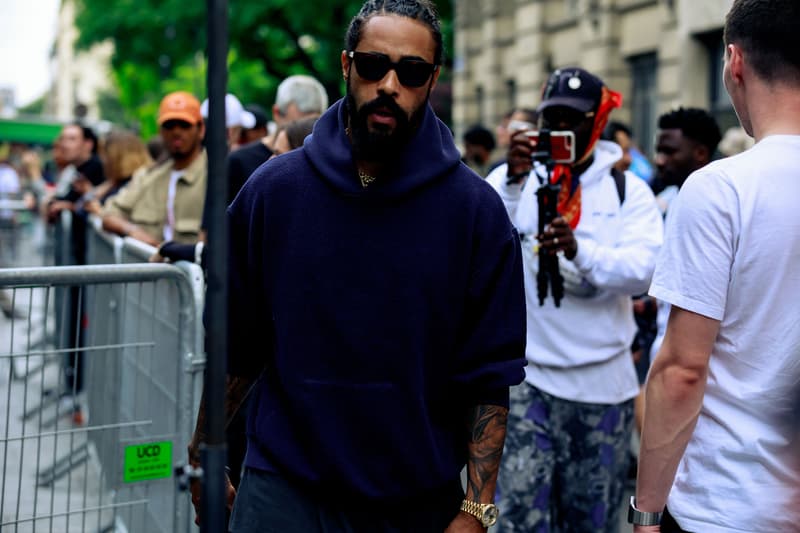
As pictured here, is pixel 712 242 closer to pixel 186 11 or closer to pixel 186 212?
pixel 186 212

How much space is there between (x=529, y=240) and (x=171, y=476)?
1730 mm

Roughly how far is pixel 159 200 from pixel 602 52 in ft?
40.7

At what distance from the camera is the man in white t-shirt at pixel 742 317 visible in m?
2.53

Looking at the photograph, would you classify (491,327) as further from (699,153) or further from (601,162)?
(699,153)

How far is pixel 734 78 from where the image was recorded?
266 centimetres

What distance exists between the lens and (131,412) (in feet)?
15.8

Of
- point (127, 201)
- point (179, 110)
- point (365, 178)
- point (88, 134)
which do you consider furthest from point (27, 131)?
point (365, 178)

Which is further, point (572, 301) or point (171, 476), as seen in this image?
point (572, 301)

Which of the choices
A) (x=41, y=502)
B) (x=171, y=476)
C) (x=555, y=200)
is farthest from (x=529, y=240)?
(x=41, y=502)

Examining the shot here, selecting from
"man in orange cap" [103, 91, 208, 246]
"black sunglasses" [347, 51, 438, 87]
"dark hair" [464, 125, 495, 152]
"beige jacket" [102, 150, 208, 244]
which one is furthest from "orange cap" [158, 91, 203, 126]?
"dark hair" [464, 125, 495, 152]

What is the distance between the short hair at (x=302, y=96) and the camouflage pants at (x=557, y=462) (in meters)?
2.34

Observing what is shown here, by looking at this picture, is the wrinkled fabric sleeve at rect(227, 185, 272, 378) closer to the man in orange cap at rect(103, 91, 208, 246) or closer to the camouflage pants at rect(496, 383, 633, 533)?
the camouflage pants at rect(496, 383, 633, 533)

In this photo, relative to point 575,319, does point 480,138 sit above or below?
above

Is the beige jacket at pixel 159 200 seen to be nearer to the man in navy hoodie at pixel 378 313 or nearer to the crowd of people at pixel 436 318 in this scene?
the crowd of people at pixel 436 318
